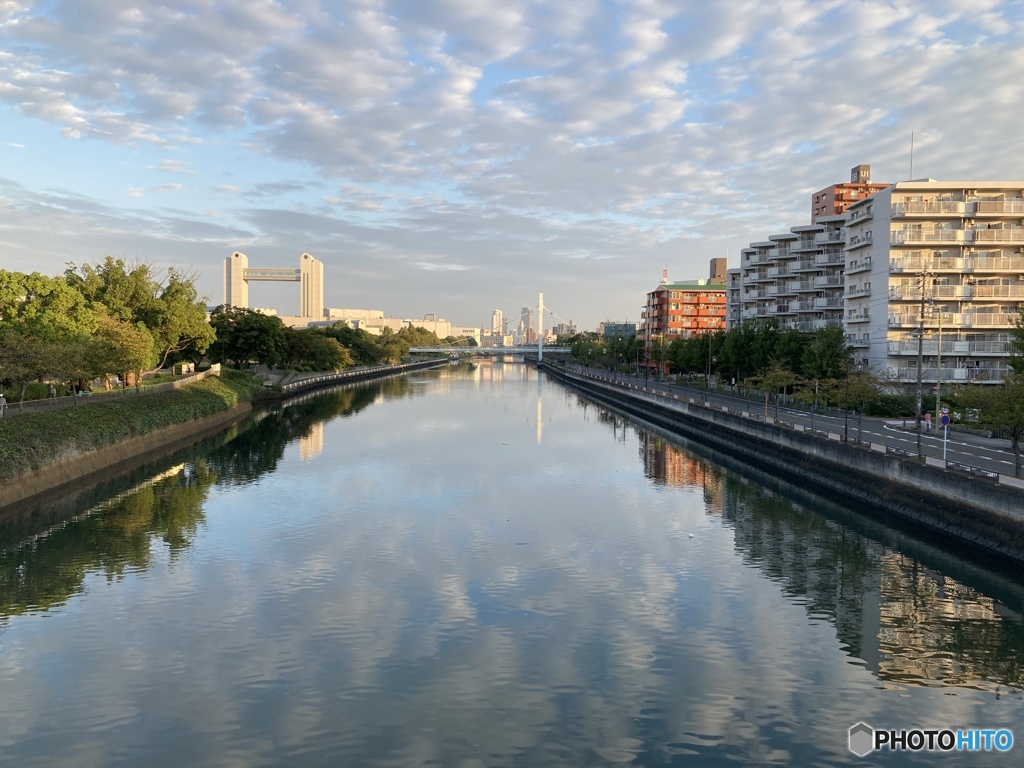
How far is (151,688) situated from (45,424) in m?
23.0

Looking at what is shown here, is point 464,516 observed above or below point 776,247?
below

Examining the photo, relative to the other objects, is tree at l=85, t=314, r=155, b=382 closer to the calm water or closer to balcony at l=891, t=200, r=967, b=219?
the calm water

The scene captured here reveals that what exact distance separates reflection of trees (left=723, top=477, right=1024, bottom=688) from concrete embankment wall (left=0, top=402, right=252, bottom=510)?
1062 inches

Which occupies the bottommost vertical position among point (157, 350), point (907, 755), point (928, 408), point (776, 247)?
point (907, 755)

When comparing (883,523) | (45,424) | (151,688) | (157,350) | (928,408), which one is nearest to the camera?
(151,688)

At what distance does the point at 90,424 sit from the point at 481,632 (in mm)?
27987

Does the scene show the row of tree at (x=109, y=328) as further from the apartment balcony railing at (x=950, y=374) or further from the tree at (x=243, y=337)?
the apartment balcony railing at (x=950, y=374)

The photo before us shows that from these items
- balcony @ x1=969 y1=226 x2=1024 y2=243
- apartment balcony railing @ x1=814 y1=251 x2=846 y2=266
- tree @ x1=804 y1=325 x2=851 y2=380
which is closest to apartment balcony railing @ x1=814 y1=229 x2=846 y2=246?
apartment balcony railing @ x1=814 y1=251 x2=846 y2=266

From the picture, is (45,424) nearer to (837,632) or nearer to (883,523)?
(837,632)

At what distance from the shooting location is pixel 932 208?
52594 millimetres

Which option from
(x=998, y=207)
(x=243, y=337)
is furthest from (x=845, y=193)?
(x=243, y=337)

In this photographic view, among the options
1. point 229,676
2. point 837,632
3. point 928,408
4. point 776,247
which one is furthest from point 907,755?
point 776,247

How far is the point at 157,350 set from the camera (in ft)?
188

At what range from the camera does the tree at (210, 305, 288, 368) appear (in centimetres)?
7738
